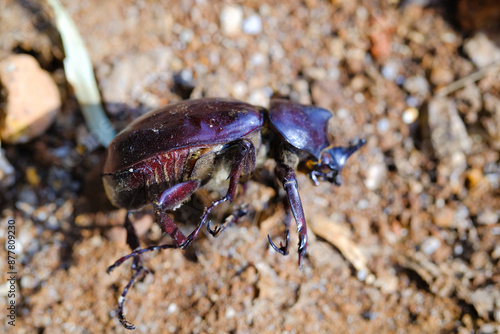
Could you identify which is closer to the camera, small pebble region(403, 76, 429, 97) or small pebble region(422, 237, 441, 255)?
small pebble region(422, 237, 441, 255)

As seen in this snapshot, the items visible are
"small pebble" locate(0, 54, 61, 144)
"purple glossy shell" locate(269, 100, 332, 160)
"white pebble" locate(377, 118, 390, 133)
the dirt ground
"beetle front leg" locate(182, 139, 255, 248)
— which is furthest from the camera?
"white pebble" locate(377, 118, 390, 133)

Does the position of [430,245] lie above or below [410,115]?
below

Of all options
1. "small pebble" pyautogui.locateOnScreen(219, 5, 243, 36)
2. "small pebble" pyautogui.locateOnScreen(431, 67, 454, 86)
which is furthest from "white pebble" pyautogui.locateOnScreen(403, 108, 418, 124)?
"small pebble" pyautogui.locateOnScreen(219, 5, 243, 36)

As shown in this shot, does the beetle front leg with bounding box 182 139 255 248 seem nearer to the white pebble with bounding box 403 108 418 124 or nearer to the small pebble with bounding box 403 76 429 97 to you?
the white pebble with bounding box 403 108 418 124

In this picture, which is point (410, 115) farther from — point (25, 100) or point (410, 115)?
point (25, 100)

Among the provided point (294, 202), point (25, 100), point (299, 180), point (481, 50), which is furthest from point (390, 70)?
point (25, 100)

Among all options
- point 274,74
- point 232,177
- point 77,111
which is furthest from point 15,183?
point 274,74

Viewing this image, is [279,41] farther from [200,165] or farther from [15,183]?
[15,183]
